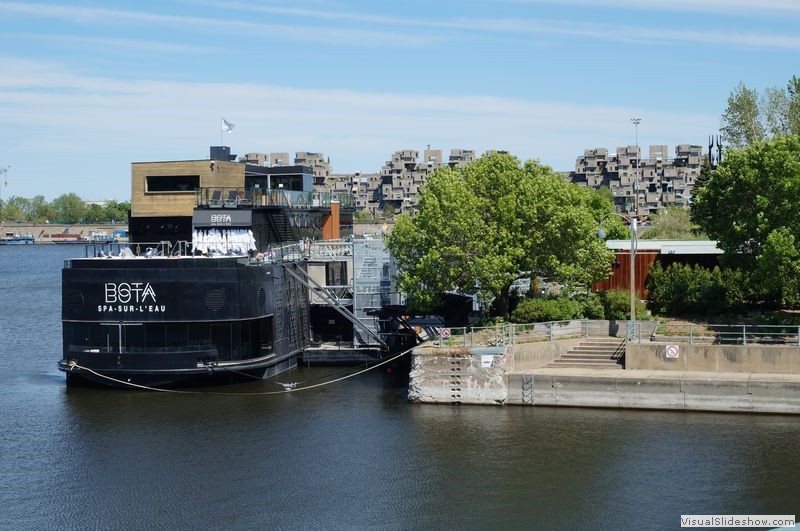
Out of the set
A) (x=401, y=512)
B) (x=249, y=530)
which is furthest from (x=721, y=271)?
(x=249, y=530)

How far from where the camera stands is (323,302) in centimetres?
5675

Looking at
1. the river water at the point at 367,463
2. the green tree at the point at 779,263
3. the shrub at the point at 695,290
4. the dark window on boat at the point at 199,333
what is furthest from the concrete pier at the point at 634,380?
the dark window on boat at the point at 199,333

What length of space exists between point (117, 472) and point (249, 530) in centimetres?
744

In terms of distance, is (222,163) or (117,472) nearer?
(117,472)

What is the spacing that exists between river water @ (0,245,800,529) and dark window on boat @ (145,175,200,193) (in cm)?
1532

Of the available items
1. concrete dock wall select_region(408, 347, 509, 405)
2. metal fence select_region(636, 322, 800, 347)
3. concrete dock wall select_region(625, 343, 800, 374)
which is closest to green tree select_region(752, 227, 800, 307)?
metal fence select_region(636, 322, 800, 347)

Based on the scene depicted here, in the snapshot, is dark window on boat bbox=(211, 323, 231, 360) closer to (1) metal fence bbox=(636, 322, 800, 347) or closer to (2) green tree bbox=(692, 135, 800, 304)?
(1) metal fence bbox=(636, 322, 800, 347)

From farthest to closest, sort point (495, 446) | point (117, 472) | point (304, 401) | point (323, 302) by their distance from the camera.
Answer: point (323, 302)
point (304, 401)
point (495, 446)
point (117, 472)

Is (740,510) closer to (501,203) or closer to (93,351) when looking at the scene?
(501,203)

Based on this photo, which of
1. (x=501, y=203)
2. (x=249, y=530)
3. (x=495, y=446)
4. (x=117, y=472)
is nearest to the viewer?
(x=249, y=530)

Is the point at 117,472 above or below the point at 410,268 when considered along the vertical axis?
below

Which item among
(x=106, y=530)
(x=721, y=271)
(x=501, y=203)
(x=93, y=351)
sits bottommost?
(x=106, y=530)

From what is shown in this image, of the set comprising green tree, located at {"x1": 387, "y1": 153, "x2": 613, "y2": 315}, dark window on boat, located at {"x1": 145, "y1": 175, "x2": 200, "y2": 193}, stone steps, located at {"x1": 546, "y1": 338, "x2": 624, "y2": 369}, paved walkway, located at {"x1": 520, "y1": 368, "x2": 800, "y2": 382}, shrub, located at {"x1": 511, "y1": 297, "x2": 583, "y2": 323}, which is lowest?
paved walkway, located at {"x1": 520, "y1": 368, "x2": 800, "y2": 382}

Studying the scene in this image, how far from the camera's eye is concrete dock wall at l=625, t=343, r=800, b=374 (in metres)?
41.8
